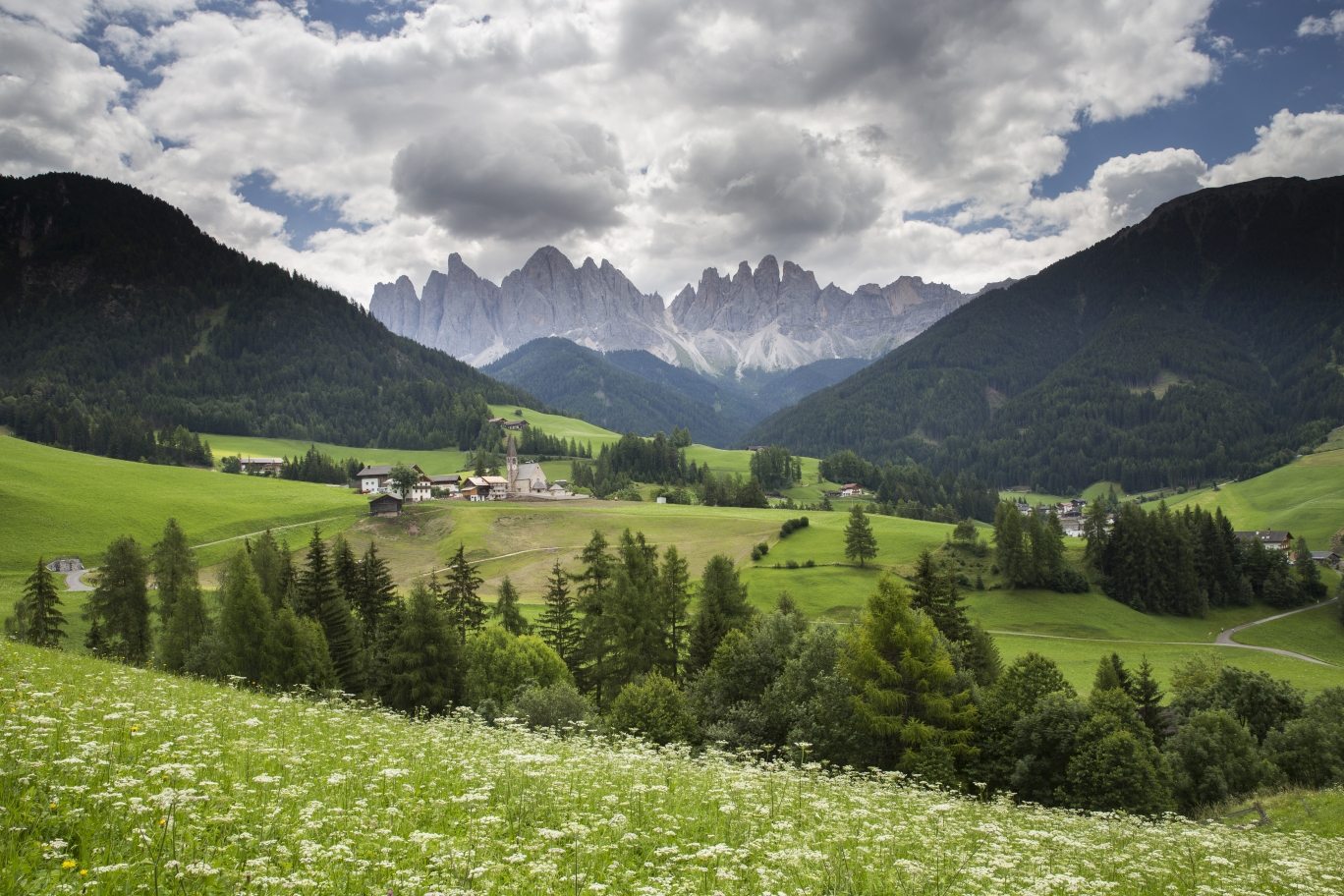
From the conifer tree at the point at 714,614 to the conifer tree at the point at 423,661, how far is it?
56.1 feet

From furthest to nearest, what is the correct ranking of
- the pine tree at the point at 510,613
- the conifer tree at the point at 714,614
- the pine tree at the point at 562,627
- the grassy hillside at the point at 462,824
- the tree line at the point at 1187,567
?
the tree line at the point at 1187,567 → the pine tree at the point at 510,613 → the pine tree at the point at 562,627 → the conifer tree at the point at 714,614 → the grassy hillside at the point at 462,824

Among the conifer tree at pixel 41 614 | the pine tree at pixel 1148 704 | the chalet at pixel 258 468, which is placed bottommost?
the pine tree at pixel 1148 704

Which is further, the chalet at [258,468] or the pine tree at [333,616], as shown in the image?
→ the chalet at [258,468]

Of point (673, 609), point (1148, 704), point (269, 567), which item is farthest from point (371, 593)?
point (1148, 704)

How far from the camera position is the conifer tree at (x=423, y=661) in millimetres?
45406

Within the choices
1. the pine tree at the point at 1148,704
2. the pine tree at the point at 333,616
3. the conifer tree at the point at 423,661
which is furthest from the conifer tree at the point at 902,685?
the pine tree at the point at 333,616

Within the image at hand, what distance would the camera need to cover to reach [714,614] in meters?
52.9

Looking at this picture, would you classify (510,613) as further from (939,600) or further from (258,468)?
(258,468)

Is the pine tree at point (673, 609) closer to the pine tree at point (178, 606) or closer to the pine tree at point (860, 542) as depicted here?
the pine tree at point (178, 606)

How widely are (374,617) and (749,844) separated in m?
57.1

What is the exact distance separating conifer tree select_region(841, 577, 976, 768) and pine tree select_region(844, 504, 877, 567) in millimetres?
71626

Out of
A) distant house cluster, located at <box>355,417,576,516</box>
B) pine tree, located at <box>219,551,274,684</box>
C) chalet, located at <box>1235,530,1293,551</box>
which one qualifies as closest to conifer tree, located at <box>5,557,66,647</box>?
pine tree, located at <box>219,551,274,684</box>

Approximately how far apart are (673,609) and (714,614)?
334 cm

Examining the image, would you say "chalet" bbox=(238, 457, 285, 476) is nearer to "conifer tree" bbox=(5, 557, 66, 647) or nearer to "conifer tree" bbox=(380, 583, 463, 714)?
"conifer tree" bbox=(5, 557, 66, 647)
